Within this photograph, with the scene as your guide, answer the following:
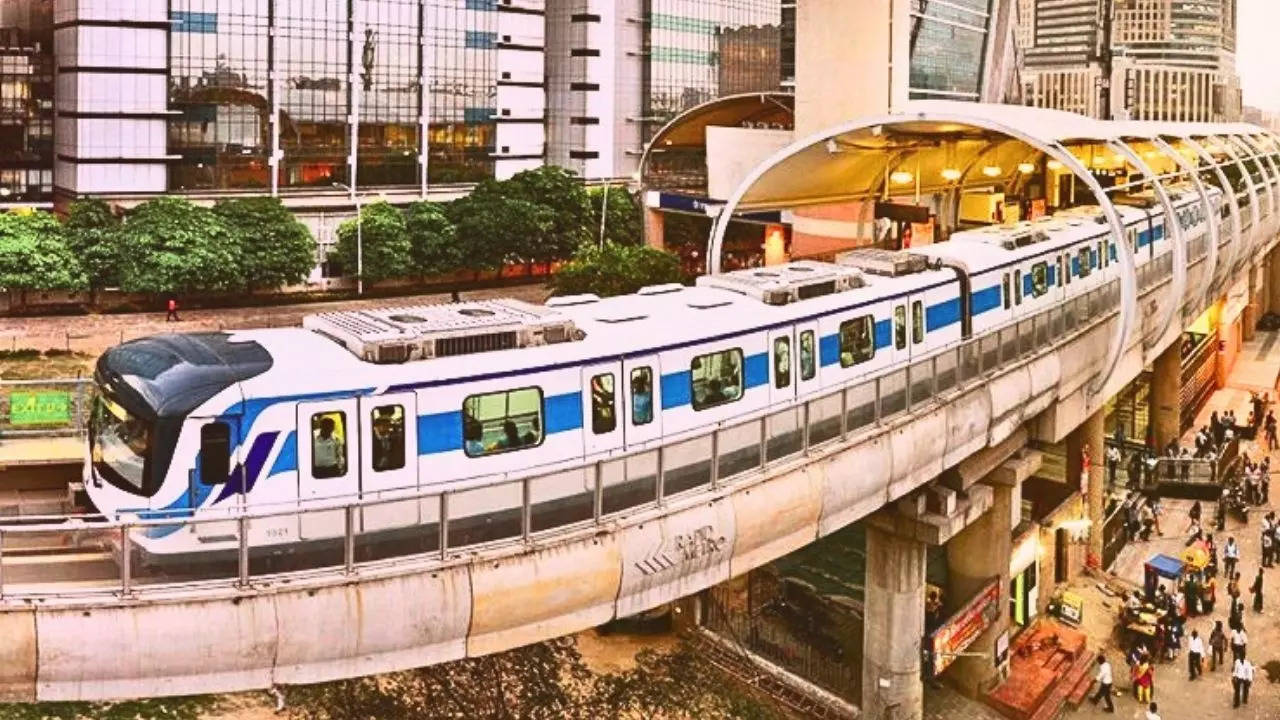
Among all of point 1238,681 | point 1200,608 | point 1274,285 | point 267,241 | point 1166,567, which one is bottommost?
point 1238,681

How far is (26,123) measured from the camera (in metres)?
65.5

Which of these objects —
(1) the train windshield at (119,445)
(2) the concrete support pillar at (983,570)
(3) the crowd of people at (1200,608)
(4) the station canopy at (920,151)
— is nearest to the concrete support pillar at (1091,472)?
(3) the crowd of people at (1200,608)

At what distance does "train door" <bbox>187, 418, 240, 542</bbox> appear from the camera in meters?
13.4

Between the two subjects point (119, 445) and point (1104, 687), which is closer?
point (119, 445)

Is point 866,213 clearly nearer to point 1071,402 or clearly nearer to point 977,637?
point 1071,402

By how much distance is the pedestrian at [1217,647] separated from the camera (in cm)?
2938

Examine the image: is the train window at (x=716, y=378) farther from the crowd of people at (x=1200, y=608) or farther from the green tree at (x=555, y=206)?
the green tree at (x=555, y=206)

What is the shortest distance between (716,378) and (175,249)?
142 ft

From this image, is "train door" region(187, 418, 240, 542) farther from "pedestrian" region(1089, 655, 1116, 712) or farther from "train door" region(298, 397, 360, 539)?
"pedestrian" region(1089, 655, 1116, 712)

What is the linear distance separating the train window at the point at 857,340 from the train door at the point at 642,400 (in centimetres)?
510

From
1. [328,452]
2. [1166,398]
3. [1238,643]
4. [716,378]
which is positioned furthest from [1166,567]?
[328,452]

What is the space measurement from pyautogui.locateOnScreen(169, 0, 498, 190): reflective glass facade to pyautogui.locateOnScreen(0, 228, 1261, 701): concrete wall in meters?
52.7

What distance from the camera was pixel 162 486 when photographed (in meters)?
13.3

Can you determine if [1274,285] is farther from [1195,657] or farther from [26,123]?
[26,123]
